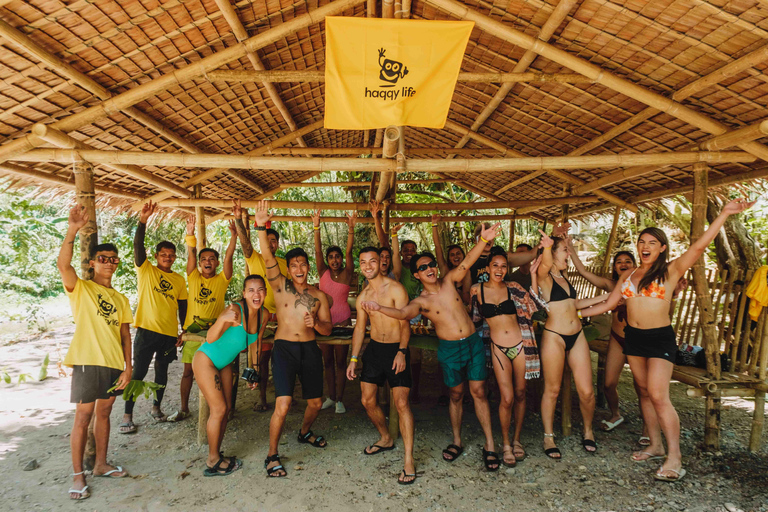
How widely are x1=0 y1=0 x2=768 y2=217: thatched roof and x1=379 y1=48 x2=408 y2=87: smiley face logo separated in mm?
710

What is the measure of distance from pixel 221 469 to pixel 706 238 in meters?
4.49

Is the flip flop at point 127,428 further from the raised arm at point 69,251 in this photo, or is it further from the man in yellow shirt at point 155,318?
the raised arm at point 69,251

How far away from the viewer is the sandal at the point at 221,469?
12.2 ft

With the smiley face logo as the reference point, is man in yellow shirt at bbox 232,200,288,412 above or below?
below

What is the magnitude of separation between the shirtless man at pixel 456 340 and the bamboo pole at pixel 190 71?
249cm

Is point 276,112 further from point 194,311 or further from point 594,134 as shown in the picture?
point 594,134

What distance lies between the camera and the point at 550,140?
6055mm

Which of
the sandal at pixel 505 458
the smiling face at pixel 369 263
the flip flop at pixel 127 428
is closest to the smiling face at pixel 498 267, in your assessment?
the smiling face at pixel 369 263

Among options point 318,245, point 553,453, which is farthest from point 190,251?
point 553,453

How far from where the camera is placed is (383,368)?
12.8 ft

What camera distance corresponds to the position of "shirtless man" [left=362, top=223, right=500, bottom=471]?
3.93 meters

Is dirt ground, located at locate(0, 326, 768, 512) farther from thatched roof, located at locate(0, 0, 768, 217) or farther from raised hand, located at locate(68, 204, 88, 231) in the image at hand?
thatched roof, located at locate(0, 0, 768, 217)

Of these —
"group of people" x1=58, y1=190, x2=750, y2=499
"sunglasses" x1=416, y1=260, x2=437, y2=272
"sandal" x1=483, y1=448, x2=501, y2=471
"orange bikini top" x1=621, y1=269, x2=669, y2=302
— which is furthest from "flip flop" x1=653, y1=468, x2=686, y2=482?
"sunglasses" x1=416, y1=260, x2=437, y2=272

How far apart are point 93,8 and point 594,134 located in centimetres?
529
